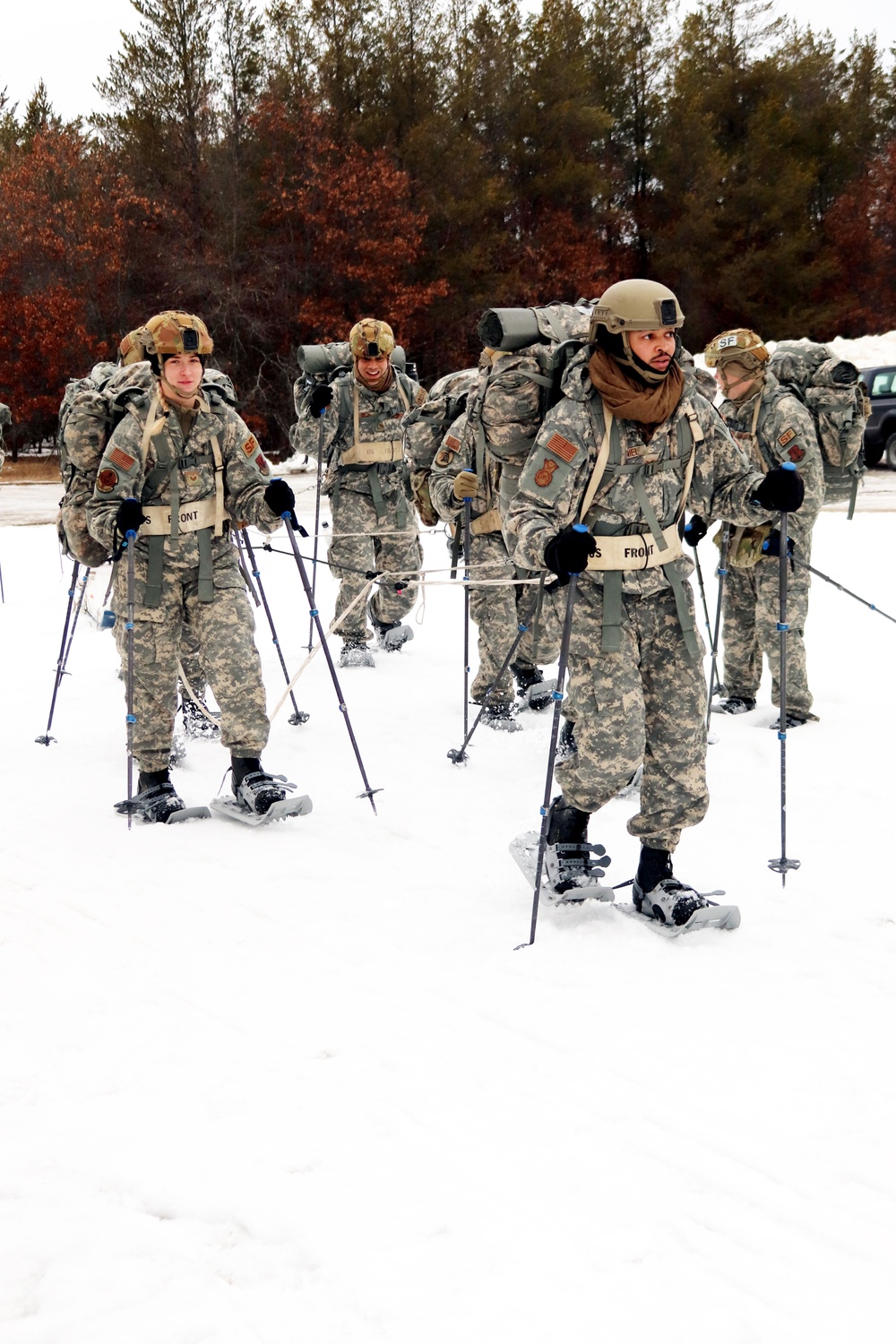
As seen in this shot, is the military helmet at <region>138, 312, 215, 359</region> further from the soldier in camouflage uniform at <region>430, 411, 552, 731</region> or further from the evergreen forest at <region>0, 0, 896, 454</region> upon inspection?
the evergreen forest at <region>0, 0, 896, 454</region>

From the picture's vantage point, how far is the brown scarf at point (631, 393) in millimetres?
4180

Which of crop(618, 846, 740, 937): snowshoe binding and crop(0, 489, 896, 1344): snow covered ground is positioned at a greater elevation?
crop(618, 846, 740, 937): snowshoe binding

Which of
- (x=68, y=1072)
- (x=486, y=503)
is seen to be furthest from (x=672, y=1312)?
(x=486, y=503)

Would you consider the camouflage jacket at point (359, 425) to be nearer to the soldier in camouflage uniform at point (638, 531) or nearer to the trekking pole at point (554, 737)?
the soldier in camouflage uniform at point (638, 531)

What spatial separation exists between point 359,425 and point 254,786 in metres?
4.01

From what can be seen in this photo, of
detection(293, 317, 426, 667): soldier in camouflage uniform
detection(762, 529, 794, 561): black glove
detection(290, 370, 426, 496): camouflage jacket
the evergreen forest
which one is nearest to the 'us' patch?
detection(762, 529, 794, 561): black glove

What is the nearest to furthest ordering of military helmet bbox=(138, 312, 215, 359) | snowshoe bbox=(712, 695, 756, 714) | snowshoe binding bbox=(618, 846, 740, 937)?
snowshoe binding bbox=(618, 846, 740, 937)
military helmet bbox=(138, 312, 215, 359)
snowshoe bbox=(712, 695, 756, 714)

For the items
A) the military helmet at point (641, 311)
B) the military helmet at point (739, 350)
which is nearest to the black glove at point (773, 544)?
the military helmet at point (739, 350)

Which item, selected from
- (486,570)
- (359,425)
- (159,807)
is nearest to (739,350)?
(486,570)

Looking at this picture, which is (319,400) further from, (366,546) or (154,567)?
(154,567)

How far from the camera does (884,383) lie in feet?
65.9

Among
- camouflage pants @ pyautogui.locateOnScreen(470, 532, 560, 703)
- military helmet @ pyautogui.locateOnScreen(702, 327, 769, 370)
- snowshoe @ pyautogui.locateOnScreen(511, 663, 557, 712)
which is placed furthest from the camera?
snowshoe @ pyautogui.locateOnScreen(511, 663, 557, 712)

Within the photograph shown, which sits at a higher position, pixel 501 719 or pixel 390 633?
pixel 390 633

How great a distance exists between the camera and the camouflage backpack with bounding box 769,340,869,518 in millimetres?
7109
